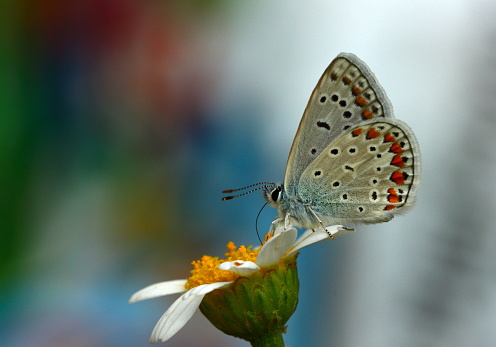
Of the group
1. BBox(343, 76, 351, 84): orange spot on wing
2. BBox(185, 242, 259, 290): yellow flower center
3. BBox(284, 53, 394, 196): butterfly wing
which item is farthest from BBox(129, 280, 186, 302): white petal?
BBox(343, 76, 351, 84): orange spot on wing

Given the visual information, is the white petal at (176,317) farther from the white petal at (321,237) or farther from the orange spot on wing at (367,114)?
the orange spot on wing at (367,114)

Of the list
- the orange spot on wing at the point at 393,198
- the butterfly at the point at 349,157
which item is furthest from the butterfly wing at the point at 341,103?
the orange spot on wing at the point at 393,198

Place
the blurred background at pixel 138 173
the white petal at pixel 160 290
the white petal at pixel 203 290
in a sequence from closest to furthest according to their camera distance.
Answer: the white petal at pixel 203 290 < the white petal at pixel 160 290 < the blurred background at pixel 138 173

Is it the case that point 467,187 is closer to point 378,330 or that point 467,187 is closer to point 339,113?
point 339,113

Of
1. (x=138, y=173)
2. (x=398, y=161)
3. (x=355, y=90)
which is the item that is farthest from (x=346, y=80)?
(x=138, y=173)

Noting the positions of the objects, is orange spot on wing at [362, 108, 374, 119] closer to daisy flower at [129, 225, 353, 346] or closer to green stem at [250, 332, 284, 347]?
daisy flower at [129, 225, 353, 346]
